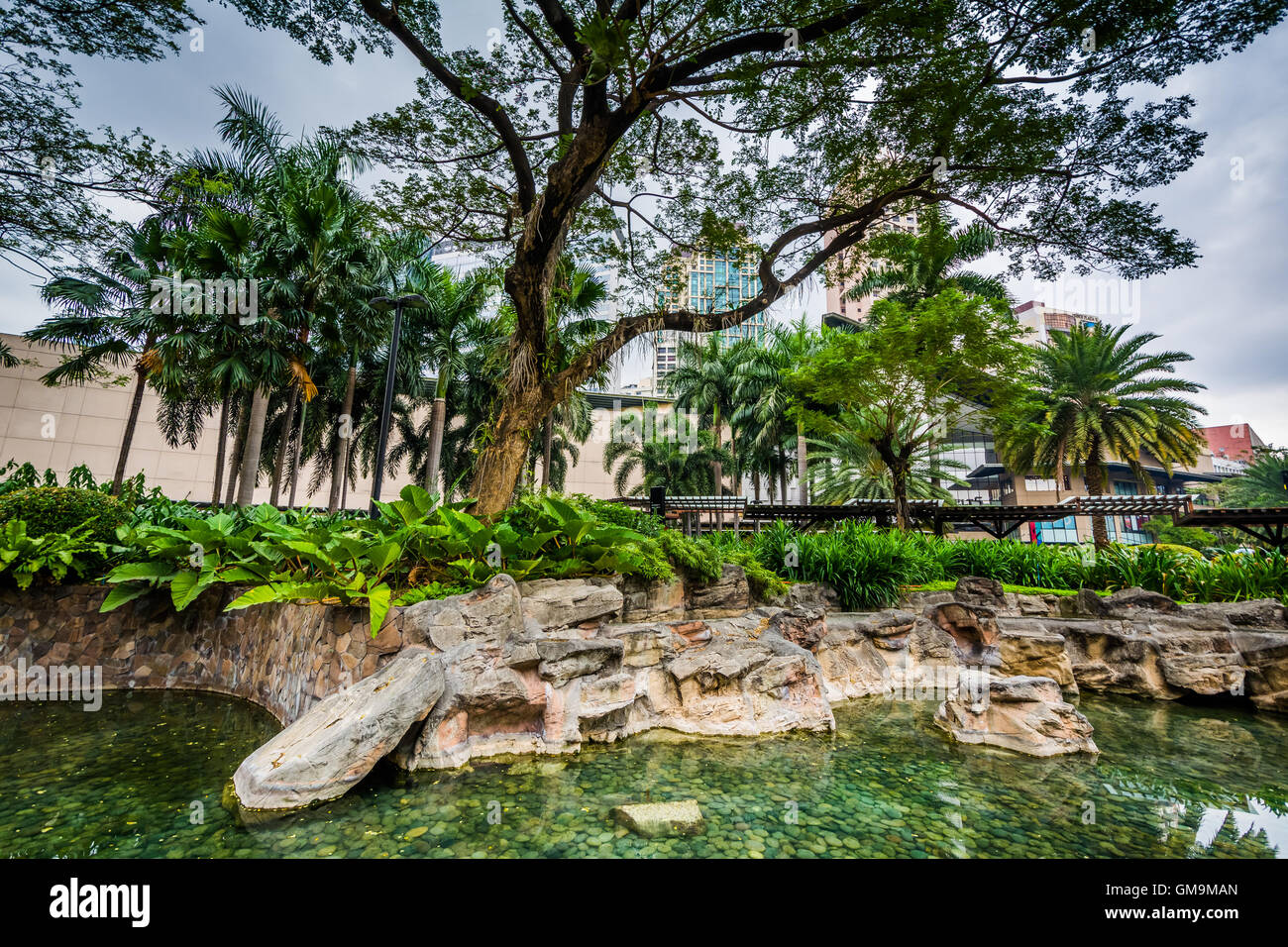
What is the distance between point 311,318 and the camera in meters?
16.3

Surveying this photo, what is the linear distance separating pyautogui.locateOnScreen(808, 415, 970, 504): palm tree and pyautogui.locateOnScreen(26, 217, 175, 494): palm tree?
2811 centimetres

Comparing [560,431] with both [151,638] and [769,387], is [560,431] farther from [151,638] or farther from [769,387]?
[151,638]

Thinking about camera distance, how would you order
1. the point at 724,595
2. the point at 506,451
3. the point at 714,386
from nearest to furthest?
the point at 724,595
the point at 506,451
the point at 714,386

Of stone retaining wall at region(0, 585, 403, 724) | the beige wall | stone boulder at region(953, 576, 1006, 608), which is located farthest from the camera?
the beige wall

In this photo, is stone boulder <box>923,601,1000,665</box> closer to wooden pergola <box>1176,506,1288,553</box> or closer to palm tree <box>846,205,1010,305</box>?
wooden pergola <box>1176,506,1288,553</box>

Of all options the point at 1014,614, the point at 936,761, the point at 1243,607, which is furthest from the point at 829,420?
the point at 936,761

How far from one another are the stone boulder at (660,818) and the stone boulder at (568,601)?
7.73 feet

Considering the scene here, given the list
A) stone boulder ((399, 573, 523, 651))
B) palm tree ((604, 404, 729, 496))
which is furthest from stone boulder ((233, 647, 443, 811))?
palm tree ((604, 404, 729, 496))

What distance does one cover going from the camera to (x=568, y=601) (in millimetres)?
5871

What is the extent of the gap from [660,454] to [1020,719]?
3400 centimetres

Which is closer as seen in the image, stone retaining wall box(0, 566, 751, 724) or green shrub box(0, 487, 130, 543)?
stone retaining wall box(0, 566, 751, 724)

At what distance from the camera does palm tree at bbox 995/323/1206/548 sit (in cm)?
2323

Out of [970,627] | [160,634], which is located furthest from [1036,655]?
[160,634]

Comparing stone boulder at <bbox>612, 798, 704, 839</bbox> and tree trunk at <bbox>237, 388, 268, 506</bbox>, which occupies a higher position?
tree trunk at <bbox>237, 388, 268, 506</bbox>
